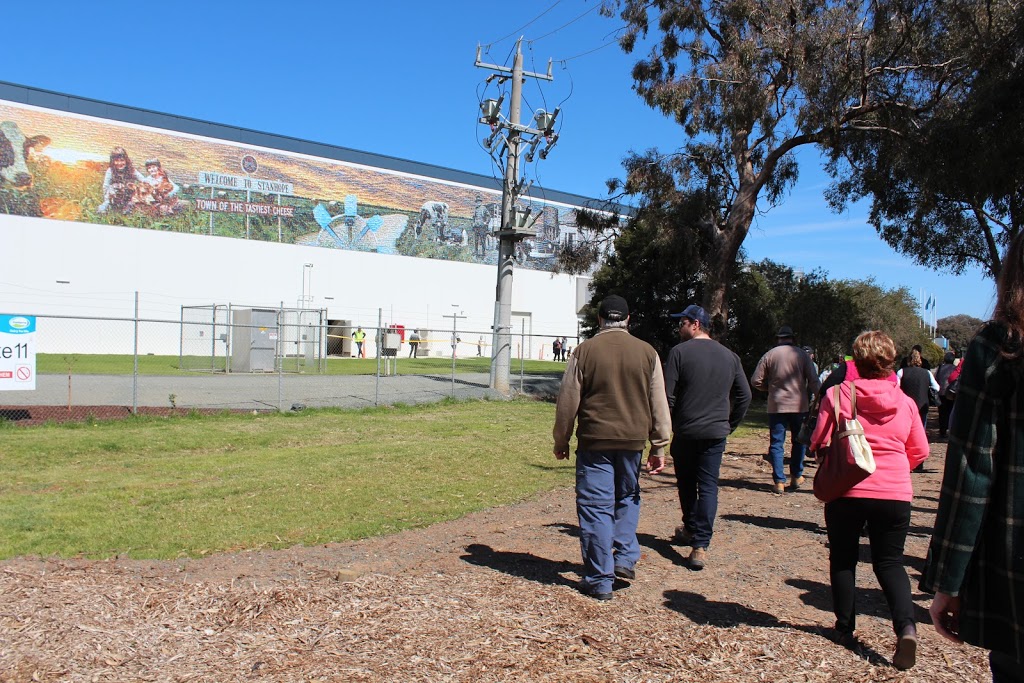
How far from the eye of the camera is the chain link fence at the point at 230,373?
1769 centimetres

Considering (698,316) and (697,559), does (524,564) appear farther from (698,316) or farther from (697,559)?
(698,316)

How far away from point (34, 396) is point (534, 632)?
17.2 m

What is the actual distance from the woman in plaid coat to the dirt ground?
73.5 inches

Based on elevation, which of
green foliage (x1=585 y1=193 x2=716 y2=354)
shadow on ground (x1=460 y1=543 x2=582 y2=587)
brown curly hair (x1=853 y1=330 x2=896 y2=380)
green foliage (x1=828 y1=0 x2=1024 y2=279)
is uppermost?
green foliage (x1=828 y1=0 x2=1024 y2=279)

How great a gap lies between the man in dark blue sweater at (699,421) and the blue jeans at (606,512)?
740 millimetres

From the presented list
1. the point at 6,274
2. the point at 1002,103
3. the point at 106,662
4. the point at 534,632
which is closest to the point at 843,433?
the point at 534,632

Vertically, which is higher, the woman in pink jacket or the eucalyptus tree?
the eucalyptus tree

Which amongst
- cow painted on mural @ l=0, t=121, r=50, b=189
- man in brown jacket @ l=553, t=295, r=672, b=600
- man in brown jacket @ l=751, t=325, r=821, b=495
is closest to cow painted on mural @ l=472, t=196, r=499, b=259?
cow painted on mural @ l=0, t=121, r=50, b=189

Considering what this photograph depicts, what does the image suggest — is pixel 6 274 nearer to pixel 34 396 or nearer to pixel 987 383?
pixel 34 396

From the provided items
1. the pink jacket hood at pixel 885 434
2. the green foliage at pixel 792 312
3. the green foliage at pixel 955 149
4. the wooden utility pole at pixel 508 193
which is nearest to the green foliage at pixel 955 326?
the green foliage at pixel 792 312

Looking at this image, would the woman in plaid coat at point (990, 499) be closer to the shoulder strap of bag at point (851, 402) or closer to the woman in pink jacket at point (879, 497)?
the woman in pink jacket at point (879, 497)

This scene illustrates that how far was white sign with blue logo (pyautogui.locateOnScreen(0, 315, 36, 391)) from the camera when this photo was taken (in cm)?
1286

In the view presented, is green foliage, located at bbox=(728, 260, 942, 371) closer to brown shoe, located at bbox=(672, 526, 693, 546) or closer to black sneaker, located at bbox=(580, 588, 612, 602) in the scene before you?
brown shoe, located at bbox=(672, 526, 693, 546)

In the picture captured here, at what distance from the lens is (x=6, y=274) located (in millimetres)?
37344
